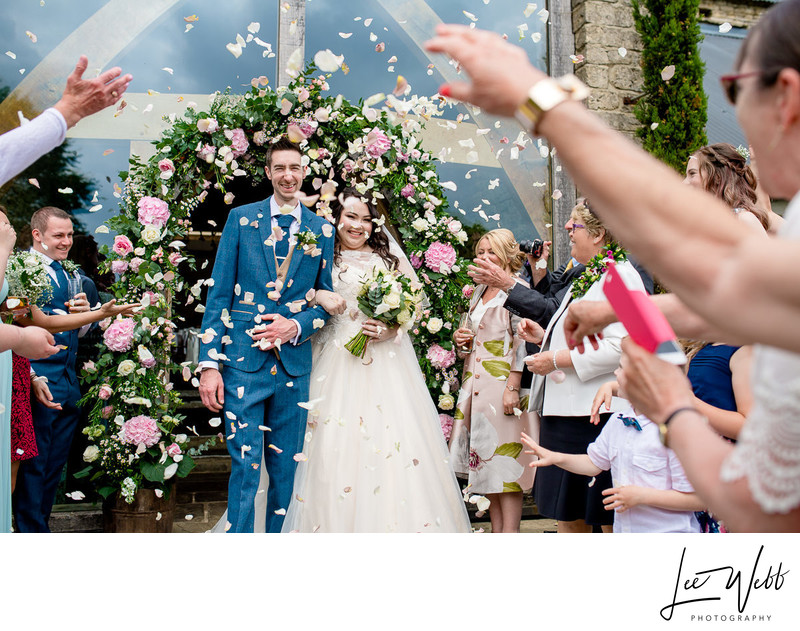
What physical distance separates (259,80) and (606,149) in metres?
3.72

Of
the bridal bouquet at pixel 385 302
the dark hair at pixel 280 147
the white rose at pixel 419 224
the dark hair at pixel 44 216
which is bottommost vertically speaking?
the bridal bouquet at pixel 385 302

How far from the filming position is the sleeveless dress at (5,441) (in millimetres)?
3078

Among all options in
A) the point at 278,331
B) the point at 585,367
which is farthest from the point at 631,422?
the point at 278,331

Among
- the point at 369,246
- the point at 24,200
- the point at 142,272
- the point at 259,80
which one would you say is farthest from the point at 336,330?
the point at 24,200

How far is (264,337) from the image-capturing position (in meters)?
3.57

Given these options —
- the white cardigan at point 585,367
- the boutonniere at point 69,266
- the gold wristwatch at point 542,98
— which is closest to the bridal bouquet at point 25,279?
the boutonniere at point 69,266

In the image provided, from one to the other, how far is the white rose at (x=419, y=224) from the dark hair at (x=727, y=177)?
1959mm

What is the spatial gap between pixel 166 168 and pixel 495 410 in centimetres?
257

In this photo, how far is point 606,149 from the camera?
941 mm

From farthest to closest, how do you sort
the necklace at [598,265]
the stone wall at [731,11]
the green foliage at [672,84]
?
the stone wall at [731,11], the green foliage at [672,84], the necklace at [598,265]

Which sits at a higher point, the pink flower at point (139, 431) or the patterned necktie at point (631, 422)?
the patterned necktie at point (631, 422)

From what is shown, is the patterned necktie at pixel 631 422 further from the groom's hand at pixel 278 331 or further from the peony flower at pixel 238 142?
the peony flower at pixel 238 142

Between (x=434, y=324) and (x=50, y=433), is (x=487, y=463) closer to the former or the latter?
(x=434, y=324)
